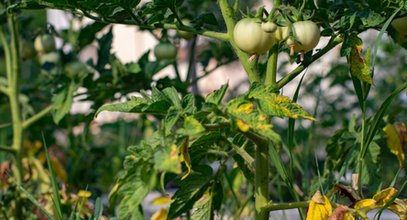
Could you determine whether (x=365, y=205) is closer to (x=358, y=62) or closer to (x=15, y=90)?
(x=358, y=62)

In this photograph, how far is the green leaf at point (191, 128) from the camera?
0.79 meters

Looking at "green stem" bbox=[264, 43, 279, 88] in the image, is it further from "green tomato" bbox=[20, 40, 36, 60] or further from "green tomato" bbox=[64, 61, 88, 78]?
"green tomato" bbox=[20, 40, 36, 60]

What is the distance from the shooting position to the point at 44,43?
70.1 inches

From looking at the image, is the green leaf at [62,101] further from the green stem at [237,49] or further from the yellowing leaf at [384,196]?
the yellowing leaf at [384,196]

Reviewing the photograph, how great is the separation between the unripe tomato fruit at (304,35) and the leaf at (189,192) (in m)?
0.25

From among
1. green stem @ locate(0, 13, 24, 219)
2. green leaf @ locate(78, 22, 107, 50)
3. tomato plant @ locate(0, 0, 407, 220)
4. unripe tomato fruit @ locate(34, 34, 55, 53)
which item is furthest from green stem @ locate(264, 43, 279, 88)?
unripe tomato fruit @ locate(34, 34, 55, 53)

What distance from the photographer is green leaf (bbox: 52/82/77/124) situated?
5.09 feet

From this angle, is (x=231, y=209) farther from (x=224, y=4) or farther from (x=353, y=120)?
(x=224, y=4)

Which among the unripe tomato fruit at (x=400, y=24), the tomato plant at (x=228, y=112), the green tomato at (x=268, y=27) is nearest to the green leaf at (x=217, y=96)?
the tomato plant at (x=228, y=112)

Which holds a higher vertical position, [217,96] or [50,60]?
[217,96]

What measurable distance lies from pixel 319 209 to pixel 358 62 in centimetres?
21

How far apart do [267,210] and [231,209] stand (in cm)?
81

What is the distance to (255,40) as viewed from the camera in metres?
0.93

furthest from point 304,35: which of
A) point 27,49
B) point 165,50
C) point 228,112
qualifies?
point 27,49
